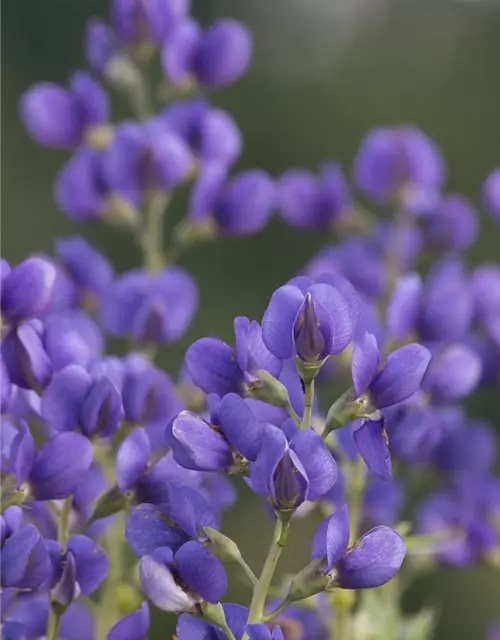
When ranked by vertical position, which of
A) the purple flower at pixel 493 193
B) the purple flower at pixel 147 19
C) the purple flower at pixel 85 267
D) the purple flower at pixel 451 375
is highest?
the purple flower at pixel 147 19

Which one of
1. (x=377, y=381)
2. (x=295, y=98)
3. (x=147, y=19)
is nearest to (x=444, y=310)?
(x=377, y=381)

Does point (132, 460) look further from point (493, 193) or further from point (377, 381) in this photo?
point (493, 193)

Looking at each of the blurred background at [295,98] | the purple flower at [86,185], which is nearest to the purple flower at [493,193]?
the purple flower at [86,185]

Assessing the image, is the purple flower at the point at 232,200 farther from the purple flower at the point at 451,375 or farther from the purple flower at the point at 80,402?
the purple flower at the point at 80,402

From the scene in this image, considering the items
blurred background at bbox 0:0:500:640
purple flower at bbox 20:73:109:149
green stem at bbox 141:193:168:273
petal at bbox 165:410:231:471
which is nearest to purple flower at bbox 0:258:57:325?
petal at bbox 165:410:231:471

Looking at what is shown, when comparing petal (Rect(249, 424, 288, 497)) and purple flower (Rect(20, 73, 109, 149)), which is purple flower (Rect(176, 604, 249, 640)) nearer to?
petal (Rect(249, 424, 288, 497))
